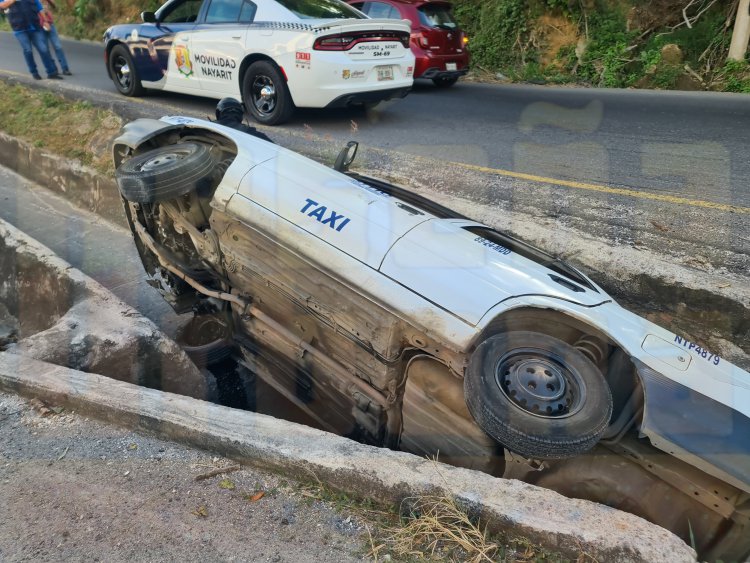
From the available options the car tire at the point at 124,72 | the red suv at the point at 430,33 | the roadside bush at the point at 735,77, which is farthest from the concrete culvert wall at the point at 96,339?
the roadside bush at the point at 735,77

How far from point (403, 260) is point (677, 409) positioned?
1356mm

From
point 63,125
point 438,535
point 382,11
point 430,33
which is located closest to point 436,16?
point 430,33

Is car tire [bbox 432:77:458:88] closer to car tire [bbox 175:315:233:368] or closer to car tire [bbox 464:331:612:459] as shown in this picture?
car tire [bbox 175:315:233:368]

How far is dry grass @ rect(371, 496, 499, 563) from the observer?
1973 millimetres

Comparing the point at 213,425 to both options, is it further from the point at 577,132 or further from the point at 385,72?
the point at 577,132

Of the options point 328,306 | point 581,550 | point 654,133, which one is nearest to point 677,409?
point 581,550

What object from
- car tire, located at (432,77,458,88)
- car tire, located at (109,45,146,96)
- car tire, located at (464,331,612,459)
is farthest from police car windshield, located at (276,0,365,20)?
car tire, located at (464,331,612,459)

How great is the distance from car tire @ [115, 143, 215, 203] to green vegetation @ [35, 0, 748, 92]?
1045cm

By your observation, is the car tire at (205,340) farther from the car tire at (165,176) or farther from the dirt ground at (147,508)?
the dirt ground at (147,508)

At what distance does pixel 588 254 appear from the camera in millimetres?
4090

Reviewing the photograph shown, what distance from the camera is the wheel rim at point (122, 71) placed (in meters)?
8.78

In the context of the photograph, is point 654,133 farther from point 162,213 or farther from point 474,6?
point 474,6

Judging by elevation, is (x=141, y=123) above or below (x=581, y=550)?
above

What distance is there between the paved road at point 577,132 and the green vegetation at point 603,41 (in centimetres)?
115
